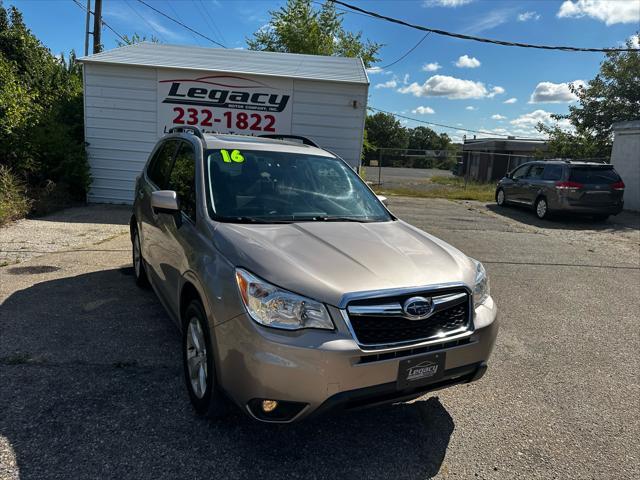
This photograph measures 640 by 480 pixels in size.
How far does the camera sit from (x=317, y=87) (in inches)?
458

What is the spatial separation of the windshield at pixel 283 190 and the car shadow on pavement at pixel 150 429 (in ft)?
4.35

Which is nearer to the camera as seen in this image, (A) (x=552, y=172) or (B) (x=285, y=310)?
(B) (x=285, y=310)

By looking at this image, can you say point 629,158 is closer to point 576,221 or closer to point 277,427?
point 576,221

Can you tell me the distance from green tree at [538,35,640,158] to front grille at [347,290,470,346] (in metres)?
26.0

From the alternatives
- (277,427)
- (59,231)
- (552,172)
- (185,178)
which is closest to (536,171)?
(552,172)

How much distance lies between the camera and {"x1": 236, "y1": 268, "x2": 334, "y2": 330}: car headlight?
2.36 metres

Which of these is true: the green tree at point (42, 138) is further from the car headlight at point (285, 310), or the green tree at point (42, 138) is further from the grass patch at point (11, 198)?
the car headlight at point (285, 310)

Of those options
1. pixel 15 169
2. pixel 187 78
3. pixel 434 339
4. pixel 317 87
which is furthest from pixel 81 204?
pixel 434 339

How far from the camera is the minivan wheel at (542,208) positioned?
43.2ft

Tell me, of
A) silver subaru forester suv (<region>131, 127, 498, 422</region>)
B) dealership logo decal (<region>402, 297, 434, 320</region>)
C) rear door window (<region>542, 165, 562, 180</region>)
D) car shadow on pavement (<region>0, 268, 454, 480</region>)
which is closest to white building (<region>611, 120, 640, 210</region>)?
rear door window (<region>542, 165, 562, 180</region>)

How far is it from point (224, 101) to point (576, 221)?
1028cm

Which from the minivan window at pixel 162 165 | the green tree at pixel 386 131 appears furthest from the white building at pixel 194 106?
the green tree at pixel 386 131

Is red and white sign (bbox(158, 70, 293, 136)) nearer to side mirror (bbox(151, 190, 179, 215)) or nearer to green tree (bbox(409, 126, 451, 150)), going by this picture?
side mirror (bbox(151, 190, 179, 215))

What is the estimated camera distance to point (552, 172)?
13148mm
